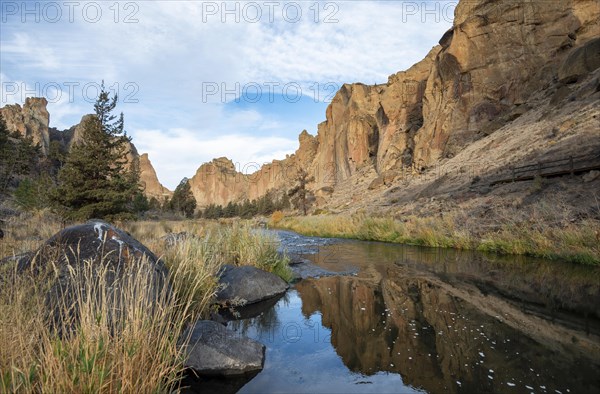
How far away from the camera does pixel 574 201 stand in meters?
12.6

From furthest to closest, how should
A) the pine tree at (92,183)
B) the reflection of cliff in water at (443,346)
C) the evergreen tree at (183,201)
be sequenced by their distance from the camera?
the evergreen tree at (183,201) < the pine tree at (92,183) < the reflection of cliff in water at (443,346)

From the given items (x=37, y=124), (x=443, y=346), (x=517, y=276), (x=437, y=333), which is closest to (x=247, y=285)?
(x=437, y=333)

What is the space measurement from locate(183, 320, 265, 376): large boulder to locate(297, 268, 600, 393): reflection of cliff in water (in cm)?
114

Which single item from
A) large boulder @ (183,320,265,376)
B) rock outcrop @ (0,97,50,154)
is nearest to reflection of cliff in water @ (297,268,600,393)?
large boulder @ (183,320,265,376)

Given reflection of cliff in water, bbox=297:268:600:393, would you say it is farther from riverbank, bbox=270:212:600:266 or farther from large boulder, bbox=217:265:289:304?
riverbank, bbox=270:212:600:266

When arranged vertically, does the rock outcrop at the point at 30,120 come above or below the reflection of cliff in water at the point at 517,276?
above

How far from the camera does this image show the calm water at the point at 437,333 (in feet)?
12.3

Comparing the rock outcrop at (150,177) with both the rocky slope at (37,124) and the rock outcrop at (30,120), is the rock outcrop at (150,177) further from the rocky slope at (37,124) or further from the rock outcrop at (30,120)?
the rock outcrop at (30,120)

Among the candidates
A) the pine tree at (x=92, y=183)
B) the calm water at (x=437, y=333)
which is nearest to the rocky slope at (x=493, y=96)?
the calm water at (x=437, y=333)

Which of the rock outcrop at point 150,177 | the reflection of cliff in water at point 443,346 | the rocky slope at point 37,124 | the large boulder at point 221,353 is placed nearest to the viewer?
the reflection of cliff in water at point 443,346

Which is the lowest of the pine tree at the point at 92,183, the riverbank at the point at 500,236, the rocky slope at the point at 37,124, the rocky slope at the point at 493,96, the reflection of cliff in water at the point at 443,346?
the reflection of cliff in water at the point at 443,346

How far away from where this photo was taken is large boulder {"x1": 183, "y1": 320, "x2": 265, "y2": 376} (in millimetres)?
4070

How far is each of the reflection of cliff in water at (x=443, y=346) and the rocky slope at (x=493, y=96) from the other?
15.3 m

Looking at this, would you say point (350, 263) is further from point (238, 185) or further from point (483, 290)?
point (238, 185)
